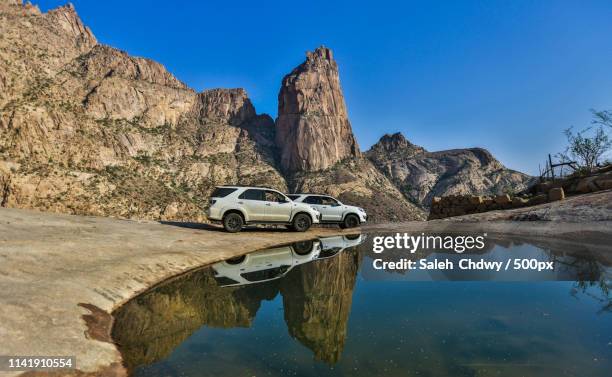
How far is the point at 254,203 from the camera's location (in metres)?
15.4

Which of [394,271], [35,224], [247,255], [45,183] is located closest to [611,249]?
[394,271]

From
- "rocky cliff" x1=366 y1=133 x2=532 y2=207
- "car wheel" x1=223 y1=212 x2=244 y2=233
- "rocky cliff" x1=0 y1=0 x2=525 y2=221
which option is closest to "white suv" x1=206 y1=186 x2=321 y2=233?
"car wheel" x1=223 y1=212 x2=244 y2=233

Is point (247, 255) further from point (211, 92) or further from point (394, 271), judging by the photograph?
point (211, 92)

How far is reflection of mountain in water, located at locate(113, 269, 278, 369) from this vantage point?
15.0 ft

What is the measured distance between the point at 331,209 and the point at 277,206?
11.8 ft

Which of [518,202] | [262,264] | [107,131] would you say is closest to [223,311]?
[262,264]

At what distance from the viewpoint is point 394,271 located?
28.6 feet

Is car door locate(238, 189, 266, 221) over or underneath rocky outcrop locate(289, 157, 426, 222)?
underneath

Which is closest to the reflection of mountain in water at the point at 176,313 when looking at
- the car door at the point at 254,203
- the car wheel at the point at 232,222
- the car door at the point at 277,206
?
the car wheel at the point at 232,222

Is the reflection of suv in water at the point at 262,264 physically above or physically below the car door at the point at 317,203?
below

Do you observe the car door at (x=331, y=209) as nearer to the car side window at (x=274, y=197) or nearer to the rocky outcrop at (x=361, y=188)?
the car side window at (x=274, y=197)

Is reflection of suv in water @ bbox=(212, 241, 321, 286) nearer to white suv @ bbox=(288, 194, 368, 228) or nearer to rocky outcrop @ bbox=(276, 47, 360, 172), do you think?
white suv @ bbox=(288, 194, 368, 228)

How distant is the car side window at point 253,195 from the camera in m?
15.4

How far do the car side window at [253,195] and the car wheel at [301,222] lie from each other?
5.85ft
